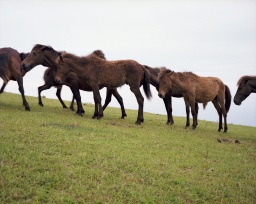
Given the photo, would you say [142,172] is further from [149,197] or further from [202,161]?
[202,161]

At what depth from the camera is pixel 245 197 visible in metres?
5.77

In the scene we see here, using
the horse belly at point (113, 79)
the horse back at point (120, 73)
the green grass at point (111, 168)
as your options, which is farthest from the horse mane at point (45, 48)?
the green grass at point (111, 168)

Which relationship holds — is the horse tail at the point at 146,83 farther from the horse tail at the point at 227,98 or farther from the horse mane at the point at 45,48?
the horse tail at the point at 227,98

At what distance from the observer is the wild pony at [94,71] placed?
12.0 metres

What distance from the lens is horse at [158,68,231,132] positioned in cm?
1306

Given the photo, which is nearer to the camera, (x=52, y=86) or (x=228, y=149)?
(x=228, y=149)

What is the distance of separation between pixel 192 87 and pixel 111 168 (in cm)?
801

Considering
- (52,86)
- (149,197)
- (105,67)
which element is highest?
(105,67)

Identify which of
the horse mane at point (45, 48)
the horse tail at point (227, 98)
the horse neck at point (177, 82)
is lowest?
the horse tail at point (227, 98)

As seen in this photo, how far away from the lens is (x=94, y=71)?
12.2m

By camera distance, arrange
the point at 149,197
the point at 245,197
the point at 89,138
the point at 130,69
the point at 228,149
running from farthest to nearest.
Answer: the point at 130,69
the point at 228,149
the point at 89,138
the point at 245,197
the point at 149,197

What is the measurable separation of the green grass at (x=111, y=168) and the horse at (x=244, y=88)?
503cm

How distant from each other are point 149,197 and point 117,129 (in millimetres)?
5017

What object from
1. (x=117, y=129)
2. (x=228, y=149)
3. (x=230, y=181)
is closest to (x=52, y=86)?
(x=117, y=129)
